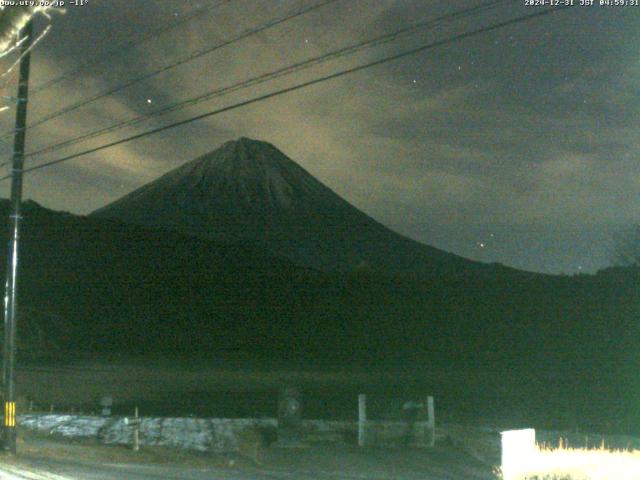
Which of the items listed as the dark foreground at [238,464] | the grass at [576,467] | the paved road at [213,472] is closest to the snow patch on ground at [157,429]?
the dark foreground at [238,464]

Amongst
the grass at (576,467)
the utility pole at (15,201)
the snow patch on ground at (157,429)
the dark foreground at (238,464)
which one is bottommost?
the snow patch on ground at (157,429)

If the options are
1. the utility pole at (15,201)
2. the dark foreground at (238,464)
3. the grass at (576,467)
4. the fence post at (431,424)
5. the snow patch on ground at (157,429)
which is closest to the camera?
the grass at (576,467)

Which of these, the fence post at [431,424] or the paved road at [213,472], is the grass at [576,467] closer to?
the paved road at [213,472]

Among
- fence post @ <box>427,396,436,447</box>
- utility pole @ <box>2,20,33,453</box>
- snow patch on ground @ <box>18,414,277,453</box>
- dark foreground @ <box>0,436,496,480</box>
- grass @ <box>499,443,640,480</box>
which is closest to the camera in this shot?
grass @ <box>499,443,640,480</box>

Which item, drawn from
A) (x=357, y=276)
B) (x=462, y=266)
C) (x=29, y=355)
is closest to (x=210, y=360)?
(x=29, y=355)

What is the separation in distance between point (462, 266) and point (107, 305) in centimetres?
10121

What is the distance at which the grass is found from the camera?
1178cm

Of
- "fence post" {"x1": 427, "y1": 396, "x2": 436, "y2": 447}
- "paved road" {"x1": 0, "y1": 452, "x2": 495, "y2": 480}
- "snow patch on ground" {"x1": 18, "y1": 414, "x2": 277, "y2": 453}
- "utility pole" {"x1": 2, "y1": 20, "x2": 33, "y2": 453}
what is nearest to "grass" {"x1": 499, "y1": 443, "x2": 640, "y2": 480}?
"paved road" {"x1": 0, "y1": 452, "x2": 495, "y2": 480}

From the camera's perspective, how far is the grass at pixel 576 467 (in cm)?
1178

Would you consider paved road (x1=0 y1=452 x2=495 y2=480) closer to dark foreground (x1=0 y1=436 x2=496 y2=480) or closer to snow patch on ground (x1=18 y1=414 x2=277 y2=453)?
dark foreground (x1=0 y1=436 x2=496 y2=480)

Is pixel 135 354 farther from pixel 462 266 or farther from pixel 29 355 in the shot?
pixel 462 266

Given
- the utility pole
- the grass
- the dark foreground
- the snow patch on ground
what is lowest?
the snow patch on ground

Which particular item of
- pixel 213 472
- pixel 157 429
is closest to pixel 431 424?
pixel 213 472

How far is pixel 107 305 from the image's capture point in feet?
300
